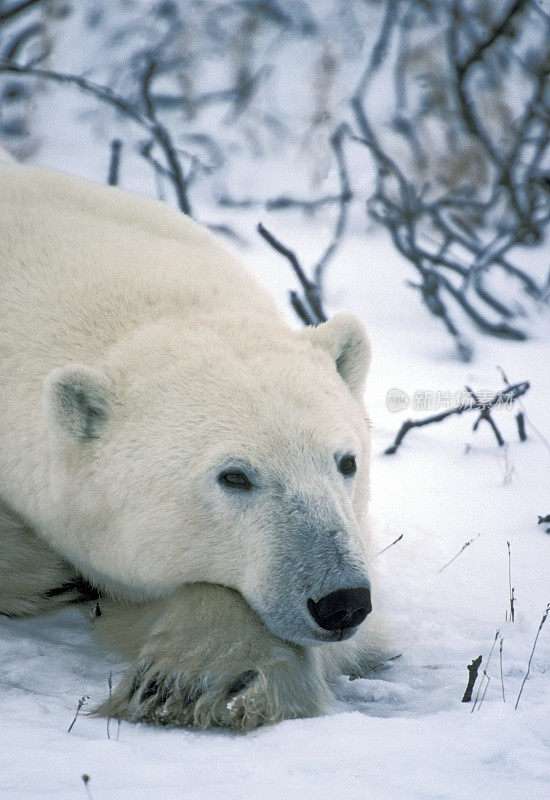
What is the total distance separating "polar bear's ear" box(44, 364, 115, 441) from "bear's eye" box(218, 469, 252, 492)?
0.39 metres

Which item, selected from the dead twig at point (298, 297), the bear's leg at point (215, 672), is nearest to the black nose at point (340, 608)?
the bear's leg at point (215, 672)

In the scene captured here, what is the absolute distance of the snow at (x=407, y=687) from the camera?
132cm

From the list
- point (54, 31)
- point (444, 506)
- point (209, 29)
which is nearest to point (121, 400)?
point (444, 506)

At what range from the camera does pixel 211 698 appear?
170 centimetres

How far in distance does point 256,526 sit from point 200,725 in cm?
47

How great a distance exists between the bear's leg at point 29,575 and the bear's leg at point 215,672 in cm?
41

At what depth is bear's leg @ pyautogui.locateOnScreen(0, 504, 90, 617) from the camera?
7.29ft

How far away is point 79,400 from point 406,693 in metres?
1.10

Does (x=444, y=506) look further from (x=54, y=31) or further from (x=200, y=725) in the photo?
(x=54, y=31)

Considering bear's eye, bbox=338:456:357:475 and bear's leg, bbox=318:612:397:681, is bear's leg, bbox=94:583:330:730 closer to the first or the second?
bear's leg, bbox=318:612:397:681

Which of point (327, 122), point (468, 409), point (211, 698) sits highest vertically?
point (327, 122)

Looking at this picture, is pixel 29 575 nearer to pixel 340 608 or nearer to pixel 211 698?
pixel 211 698

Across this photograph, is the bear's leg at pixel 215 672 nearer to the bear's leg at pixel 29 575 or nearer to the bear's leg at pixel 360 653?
the bear's leg at pixel 360 653

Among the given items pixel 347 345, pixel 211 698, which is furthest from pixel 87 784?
pixel 347 345
